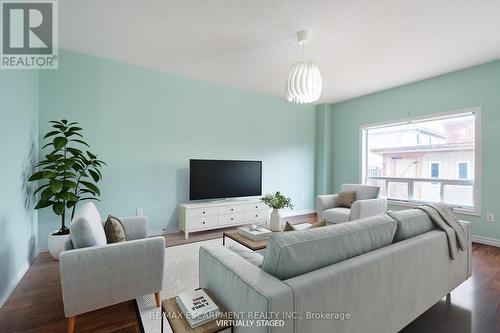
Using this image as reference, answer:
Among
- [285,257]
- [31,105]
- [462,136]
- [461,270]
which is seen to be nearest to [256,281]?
[285,257]

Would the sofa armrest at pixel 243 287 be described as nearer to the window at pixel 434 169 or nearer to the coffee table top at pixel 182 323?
the coffee table top at pixel 182 323

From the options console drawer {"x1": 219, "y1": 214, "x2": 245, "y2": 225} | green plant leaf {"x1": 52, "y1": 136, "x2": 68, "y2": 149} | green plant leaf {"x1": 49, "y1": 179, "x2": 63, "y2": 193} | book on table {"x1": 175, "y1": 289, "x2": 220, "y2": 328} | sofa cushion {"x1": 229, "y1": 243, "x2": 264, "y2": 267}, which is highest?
green plant leaf {"x1": 52, "y1": 136, "x2": 68, "y2": 149}

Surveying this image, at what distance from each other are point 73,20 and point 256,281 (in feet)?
10.3

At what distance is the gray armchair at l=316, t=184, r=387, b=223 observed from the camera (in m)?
3.38

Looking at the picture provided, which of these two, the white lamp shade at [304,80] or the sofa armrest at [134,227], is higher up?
the white lamp shade at [304,80]

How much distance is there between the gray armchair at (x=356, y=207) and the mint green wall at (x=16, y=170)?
3820 mm

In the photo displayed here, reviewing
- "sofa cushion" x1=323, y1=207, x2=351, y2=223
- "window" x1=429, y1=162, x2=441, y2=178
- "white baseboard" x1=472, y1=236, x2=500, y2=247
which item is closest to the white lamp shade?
"sofa cushion" x1=323, y1=207, x2=351, y2=223

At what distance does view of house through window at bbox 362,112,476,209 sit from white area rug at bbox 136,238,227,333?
3.66 m

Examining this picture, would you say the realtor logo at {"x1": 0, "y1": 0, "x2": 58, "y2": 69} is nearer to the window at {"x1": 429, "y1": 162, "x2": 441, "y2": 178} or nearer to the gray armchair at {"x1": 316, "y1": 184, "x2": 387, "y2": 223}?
the gray armchair at {"x1": 316, "y1": 184, "x2": 387, "y2": 223}

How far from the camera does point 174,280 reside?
2291 millimetres

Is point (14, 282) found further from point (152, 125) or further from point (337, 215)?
point (337, 215)

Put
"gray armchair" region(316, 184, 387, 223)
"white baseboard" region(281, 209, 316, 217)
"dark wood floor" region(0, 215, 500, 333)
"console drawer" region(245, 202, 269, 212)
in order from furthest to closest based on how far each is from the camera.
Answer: "white baseboard" region(281, 209, 316, 217)
"console drawer" region(245, 202, 269, 212)
"gray armchair" region(316, 184, 387, 223)
"dark wood floor" region(0, 215, 500, 333)

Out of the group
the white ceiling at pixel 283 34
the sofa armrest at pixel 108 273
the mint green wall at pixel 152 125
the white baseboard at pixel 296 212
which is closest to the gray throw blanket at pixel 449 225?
the white ceiling at pixel 283 34

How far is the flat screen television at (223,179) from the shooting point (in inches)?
151
